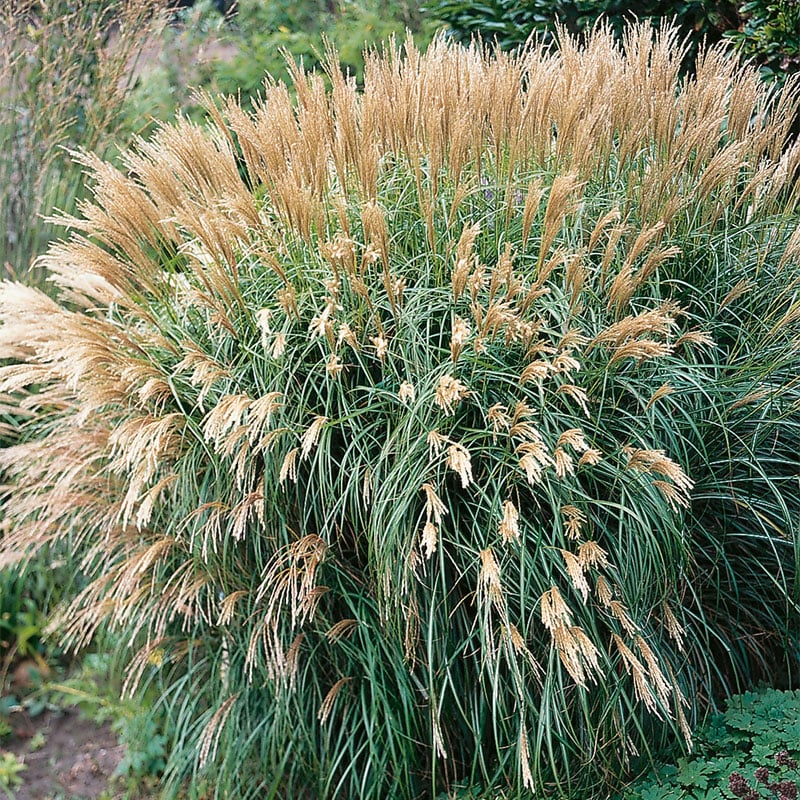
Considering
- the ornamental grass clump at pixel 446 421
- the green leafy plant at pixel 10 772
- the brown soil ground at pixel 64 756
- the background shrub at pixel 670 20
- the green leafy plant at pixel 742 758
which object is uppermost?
the background shrub at pixel 670 20

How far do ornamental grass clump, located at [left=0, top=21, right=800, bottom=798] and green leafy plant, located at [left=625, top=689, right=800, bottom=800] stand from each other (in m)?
0.09

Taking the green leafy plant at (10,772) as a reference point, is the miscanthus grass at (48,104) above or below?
above

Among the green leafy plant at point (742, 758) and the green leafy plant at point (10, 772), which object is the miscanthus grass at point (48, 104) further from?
the green leafy plant at point (742, 758)

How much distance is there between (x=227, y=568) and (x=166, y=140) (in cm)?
129

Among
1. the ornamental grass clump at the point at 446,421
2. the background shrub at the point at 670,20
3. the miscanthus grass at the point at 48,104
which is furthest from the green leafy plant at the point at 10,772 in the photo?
the background shrub at the point at 670,20

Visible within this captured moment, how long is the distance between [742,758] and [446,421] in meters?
1.15

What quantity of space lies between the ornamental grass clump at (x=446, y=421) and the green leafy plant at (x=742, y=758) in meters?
0.09

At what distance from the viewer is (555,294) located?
2.59m

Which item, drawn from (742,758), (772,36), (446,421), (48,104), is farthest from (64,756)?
(772,36)

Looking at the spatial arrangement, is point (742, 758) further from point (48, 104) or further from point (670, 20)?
point (48, 104)

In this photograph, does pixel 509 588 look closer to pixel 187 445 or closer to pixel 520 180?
pixel 187 445

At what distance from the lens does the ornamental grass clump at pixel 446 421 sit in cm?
231

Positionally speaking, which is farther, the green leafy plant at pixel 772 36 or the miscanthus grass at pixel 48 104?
the miscanthus grass at pixel 48 104

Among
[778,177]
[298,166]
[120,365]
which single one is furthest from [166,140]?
[778,177]
